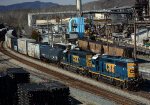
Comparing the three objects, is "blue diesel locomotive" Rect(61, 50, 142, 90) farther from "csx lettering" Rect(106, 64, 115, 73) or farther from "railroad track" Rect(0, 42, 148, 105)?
"railroad track" Rect(0, 42, 148, 105)

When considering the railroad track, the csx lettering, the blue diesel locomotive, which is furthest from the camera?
the csx lettering

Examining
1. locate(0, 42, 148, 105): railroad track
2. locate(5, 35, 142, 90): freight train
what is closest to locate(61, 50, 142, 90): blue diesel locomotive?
locate(5, 35, 142, 90): freight train

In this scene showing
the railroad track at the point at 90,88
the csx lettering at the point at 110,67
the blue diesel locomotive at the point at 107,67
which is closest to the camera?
the railroad track at the point at 90,88

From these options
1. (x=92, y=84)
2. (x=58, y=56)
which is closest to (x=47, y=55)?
(x=58, y=56)

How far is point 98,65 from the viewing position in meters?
39.2

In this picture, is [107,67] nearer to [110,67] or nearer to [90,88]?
[110,67]

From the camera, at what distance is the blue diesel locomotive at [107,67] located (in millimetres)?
34125

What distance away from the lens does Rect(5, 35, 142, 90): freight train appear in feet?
112

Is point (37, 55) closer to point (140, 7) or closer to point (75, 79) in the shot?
point (75, 79)

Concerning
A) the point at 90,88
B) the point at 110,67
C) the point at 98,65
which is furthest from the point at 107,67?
the point at 90,88

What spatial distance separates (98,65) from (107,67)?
1.93 metres

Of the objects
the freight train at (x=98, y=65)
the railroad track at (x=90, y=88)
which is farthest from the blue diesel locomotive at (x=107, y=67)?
the railroad track at (x=90, y=88)

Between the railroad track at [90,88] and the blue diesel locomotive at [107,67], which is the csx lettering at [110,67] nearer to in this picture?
the blue diesel locomotive at [107,67]

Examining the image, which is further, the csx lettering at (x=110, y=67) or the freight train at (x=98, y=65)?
the csx lettering at (x=110, y=67)
